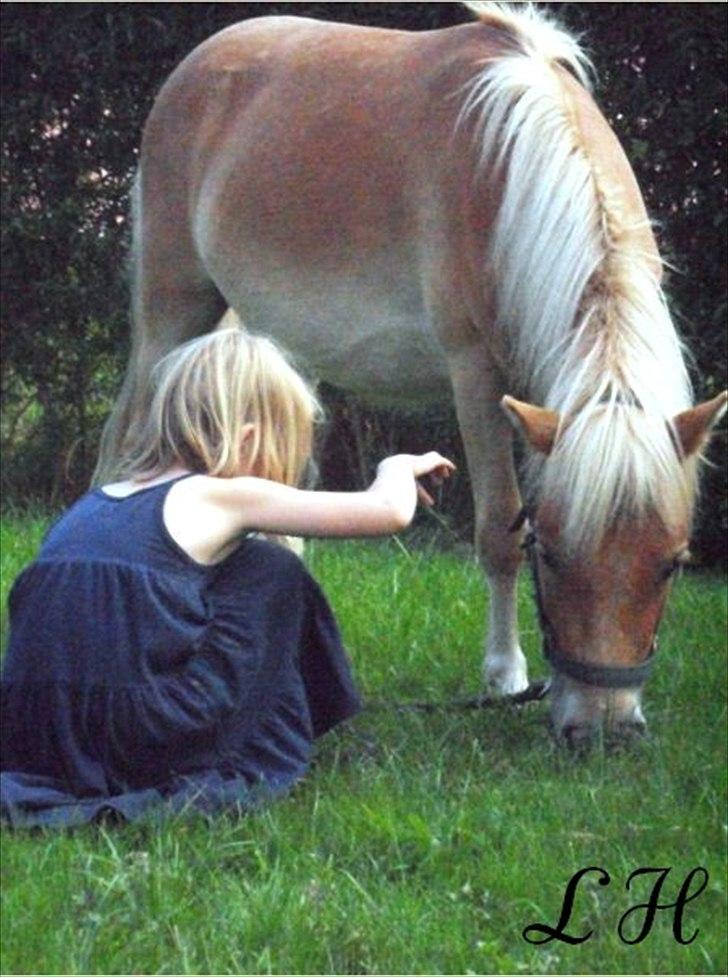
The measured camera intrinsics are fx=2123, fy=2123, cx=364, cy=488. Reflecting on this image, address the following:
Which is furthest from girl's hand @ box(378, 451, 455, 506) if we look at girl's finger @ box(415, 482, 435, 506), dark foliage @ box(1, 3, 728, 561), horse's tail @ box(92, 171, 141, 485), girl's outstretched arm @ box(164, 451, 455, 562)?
dark foliage @ box(1, 3, 728, 561)

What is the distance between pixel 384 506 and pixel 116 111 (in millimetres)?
5832

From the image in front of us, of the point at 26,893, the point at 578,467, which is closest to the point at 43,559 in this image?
the point at 26,893

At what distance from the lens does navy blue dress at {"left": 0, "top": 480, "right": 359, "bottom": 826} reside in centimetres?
421

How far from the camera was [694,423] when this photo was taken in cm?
467

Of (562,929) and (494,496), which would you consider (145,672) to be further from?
(494,496)

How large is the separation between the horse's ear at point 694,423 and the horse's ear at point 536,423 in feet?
0.90

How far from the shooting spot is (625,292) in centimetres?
495

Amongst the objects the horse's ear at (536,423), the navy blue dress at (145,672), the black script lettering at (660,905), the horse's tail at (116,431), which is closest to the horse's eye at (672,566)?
the horse's ear at (536,423)

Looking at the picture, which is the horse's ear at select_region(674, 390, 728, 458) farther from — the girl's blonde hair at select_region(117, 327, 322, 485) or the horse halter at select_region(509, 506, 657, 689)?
the girl's blonde hair at select_region(117, 327, 322, 485)

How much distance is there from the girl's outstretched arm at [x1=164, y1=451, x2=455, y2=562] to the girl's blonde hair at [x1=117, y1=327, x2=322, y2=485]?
98 mm

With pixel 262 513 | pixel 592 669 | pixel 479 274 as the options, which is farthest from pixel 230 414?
pixel 479 274

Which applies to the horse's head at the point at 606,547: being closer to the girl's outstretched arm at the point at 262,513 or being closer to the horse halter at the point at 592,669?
the horse halter at the point at 592,669

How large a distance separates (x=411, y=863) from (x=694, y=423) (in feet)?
4.13

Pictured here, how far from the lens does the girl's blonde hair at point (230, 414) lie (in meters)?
4.43
